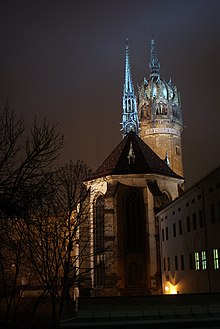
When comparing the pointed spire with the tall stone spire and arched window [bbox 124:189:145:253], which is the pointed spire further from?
arched window [bbox 124:189:145:253]

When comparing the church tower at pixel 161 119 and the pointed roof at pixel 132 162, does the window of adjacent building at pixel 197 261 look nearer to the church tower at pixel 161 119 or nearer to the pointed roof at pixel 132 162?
the pointed roof at pixel 132 162

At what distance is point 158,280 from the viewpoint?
40.8 meters

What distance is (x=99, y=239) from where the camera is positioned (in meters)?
44.0

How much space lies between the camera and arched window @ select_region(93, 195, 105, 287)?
42312mm

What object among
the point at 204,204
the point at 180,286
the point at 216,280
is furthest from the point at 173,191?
the point at 216,280

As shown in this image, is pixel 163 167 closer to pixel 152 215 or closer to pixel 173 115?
pixel 152 215

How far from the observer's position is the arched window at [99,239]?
42312 mm

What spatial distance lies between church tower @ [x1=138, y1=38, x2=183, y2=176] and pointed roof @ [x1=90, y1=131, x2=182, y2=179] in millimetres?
22289

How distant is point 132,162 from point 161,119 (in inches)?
1300

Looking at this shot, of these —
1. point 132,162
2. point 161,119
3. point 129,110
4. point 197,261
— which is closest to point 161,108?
point 161,119

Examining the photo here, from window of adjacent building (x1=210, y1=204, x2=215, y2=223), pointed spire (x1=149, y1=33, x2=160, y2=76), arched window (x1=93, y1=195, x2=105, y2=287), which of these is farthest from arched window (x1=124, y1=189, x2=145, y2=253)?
pointed spire (x1=149, y1=33, x2=160, y2=76)

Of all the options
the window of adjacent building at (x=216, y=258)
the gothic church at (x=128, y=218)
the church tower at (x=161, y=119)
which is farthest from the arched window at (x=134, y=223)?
the church tower at (x=161, y=119)

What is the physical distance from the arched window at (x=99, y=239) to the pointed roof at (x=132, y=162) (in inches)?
122

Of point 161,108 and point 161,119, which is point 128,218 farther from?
point 161,108
